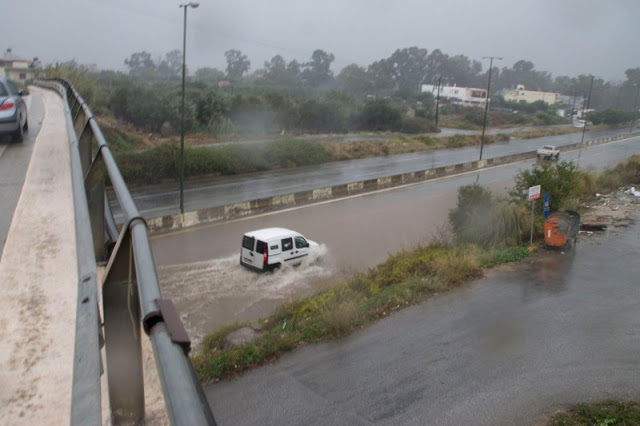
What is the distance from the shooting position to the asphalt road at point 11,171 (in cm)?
520

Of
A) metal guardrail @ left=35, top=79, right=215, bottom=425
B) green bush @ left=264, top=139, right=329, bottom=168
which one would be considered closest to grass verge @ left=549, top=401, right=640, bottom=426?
metal guardrail @ left=35, top=79, right=215, bottom=425

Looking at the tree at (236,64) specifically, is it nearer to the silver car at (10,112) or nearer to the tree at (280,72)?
the tree at (280,72)

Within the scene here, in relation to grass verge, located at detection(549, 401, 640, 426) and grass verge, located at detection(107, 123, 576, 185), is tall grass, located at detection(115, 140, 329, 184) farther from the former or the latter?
grass verge, located at detection(549, 401, 640, 426)

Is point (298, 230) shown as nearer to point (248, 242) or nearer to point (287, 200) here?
point (287, 200)

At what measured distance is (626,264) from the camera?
60.6 feet

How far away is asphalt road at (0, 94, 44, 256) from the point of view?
5.20 meters

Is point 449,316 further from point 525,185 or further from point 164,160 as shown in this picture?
point 164,160

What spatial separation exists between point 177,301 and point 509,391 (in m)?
9.65

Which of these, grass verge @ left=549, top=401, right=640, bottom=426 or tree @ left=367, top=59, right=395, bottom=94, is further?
tree @ left=367, top=59, right=395, bottom=94

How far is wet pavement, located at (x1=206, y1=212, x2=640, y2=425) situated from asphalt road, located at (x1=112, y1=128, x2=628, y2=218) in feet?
55.0

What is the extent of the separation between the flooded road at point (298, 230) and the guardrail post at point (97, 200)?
9.97m

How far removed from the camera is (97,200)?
377 cm

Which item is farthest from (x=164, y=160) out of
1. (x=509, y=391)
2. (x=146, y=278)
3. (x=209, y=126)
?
(x=146, y=278)

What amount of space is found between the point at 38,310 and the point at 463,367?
29.1 ft
